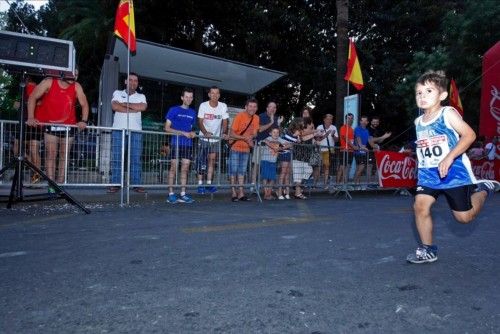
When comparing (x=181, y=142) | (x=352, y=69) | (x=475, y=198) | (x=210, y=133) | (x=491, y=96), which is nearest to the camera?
(x=475, y=198)

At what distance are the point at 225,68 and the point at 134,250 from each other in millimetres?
9862

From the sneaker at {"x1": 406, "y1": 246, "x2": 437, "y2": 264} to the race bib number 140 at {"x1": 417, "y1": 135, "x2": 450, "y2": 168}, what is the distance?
0.68 metres

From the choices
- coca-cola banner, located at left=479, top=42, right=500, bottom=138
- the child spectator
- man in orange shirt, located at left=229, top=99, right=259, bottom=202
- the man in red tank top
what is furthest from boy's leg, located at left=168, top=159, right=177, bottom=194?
coca-cola banner, located at left=479, top=42, right=500, bottom=138

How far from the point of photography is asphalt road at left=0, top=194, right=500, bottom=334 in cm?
222

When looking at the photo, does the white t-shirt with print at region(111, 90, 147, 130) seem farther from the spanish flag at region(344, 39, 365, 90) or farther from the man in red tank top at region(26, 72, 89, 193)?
the spanish flag at region(344, 39, 365, 90)

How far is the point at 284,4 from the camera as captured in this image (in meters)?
19.5

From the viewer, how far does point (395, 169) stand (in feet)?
33.1

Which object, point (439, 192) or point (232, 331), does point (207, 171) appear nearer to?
point (439, 192)

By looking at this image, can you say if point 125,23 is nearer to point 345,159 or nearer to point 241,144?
point 241,144

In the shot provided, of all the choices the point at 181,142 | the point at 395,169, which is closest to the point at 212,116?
the point at 181,142

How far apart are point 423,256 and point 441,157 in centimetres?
81

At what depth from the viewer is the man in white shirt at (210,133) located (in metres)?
7.89

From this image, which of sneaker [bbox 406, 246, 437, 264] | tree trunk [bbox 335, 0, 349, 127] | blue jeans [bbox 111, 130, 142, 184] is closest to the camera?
sneaker [bbox 406, 246, 437, 264]

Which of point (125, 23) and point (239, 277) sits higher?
point (125, 23)
